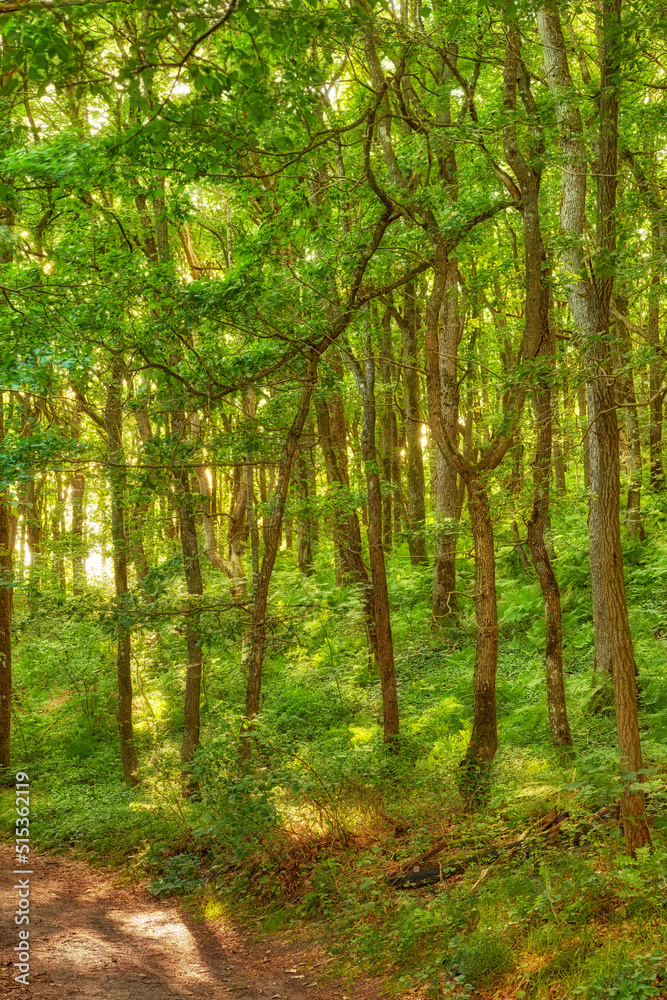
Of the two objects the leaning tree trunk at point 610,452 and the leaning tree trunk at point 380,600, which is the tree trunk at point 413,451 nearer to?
the leaning tree trunk at point 380,600

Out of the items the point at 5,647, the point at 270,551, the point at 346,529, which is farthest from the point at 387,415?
the point at 270,551

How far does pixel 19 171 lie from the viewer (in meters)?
7.84

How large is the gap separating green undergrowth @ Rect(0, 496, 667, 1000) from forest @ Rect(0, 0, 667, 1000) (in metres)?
0.04

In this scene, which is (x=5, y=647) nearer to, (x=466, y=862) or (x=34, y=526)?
(x=466, y=862)

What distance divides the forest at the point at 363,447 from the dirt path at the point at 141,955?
283 mm

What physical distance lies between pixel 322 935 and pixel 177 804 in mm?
3887

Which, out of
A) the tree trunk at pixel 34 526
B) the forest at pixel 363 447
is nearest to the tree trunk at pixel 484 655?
the forest at pixel 363 447

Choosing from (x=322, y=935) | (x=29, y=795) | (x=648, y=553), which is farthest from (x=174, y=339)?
(x=648, y=553)

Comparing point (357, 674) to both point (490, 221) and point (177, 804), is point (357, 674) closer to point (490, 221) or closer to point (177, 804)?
point (177, 804)

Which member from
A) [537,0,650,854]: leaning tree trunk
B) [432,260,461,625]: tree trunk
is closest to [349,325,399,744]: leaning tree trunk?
[432,260,461,625]: tree trunk

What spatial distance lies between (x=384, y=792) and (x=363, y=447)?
490 centimetres

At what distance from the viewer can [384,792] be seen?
345 inches

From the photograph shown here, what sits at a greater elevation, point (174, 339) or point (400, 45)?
point (400, 45)

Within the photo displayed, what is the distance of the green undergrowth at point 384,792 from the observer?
17.1 ft
